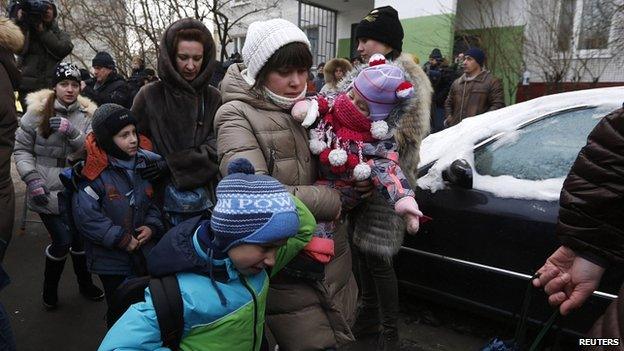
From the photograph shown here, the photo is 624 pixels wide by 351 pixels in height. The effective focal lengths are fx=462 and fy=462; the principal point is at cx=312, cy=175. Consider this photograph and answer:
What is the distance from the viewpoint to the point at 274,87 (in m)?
1.91

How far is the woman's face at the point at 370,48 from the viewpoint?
8.88 ft

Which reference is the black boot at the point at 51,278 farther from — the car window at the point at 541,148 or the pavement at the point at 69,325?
the car window at the point at 541,148

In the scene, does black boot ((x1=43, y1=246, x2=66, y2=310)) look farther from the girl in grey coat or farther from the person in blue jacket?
the person in blue jacket

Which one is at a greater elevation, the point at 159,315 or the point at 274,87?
the point at 274,87

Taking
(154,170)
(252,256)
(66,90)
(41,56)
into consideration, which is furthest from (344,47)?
(252,256)

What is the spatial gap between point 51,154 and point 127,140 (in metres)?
1.30

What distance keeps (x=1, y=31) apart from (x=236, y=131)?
141 cm

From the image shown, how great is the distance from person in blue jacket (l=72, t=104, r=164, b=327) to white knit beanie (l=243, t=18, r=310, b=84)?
34.5 inches

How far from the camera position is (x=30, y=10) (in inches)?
173

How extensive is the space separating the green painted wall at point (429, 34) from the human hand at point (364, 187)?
354 inches

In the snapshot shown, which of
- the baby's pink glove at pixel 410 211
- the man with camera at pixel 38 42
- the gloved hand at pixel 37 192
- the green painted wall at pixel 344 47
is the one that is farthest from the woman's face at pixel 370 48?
the green painted wall at pixel 344 47

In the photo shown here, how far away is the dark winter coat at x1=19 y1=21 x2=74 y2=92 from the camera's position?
182 inches

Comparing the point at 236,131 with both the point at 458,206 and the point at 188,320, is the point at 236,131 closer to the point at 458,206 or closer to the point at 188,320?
the point at 188,320

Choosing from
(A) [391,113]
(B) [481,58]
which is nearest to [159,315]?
(A) [391,113]
